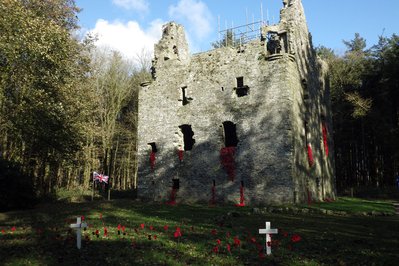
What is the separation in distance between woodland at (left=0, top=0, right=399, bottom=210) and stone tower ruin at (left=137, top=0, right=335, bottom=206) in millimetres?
5596

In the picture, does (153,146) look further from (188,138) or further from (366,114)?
(366,114)

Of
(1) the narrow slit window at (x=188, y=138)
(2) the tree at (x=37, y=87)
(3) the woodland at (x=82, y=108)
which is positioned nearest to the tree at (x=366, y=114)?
(3) the woodland at (x=82, y=108)

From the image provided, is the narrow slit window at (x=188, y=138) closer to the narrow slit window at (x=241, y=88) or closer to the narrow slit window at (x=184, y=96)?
the narrow slit window at (x=184, y=96)

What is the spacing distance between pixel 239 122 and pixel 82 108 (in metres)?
10.1

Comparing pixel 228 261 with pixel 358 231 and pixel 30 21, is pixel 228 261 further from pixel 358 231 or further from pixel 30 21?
pixel 30 21

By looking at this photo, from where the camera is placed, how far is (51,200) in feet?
83.6

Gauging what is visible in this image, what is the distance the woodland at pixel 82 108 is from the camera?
766 inches

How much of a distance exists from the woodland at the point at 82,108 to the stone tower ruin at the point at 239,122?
18.4ft

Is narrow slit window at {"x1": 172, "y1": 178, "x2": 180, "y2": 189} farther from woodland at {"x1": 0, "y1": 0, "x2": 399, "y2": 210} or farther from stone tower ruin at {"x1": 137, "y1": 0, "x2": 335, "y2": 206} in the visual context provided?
woodland at {"x1": 0, "y1": 0, "x2": 399, "y2": 210}

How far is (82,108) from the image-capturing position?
2338 cm

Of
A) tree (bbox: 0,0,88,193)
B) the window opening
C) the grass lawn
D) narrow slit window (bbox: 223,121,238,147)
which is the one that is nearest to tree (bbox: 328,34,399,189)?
narrow slit window (bbox: 223,121,238,147)

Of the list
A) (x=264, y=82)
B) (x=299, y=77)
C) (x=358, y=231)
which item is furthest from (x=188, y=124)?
(x=358, y=231)

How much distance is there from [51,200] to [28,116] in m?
8.39

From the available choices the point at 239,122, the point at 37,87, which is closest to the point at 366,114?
the point at 239,122
